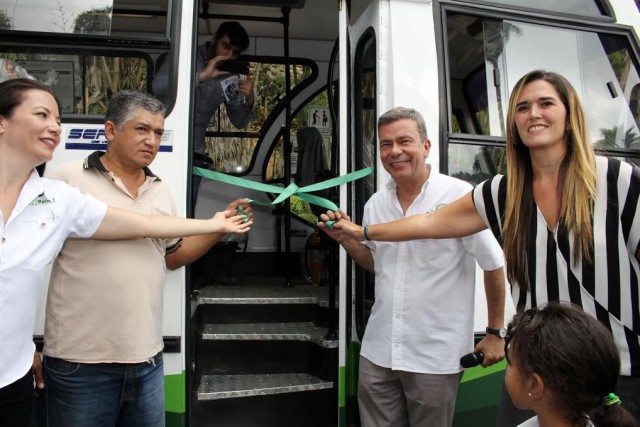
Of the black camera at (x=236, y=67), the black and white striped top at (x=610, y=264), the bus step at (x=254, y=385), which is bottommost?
the bus step at (x=254, y=385)

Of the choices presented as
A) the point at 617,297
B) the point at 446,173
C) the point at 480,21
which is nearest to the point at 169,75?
the point at 446,173

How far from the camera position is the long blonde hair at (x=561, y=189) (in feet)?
A: 5.12

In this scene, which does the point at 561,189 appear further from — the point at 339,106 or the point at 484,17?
the point at 484,17

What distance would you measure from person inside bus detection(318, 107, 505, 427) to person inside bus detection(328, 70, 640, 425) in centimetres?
41

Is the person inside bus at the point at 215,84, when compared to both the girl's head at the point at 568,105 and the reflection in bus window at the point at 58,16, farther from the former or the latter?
the girl's head at the point at 568,105

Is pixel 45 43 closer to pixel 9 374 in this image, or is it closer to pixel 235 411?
pixel 9 374

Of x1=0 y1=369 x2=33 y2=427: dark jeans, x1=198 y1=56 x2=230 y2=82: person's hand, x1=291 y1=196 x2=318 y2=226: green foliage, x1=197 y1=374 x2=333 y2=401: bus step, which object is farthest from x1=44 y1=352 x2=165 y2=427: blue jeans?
x1=291 y1=196 x2=318 y2=226: green foliage

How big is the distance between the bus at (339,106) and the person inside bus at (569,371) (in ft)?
4.18

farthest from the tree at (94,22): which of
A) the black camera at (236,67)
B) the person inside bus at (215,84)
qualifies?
the black camera at (236,67)

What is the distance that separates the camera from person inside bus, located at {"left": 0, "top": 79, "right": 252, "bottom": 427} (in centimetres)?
162

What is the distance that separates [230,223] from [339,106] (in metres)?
0.83

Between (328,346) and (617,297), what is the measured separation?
1654mm

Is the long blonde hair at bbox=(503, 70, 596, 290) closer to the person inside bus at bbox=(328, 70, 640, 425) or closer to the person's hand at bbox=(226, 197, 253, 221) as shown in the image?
the person inside bus at bbox=(328, 70, 640, 425)

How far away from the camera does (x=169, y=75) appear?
238 cm
